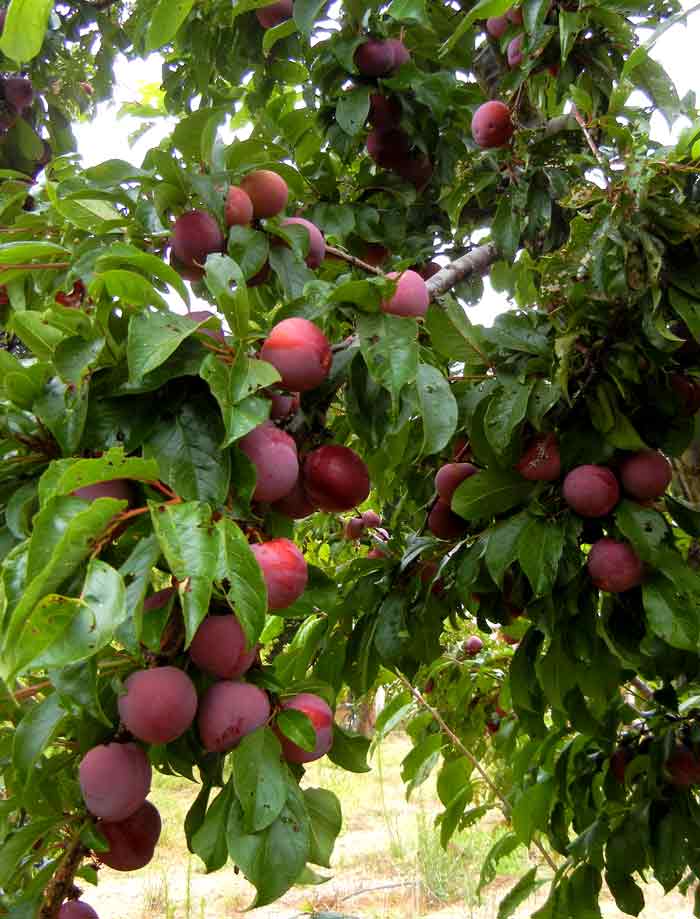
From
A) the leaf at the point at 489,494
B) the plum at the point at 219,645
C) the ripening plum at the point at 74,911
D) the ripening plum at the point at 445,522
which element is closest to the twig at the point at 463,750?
the ripening plum at the point at 445,522

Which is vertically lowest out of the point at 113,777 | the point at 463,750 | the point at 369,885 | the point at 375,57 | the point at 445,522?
the point at 369,885

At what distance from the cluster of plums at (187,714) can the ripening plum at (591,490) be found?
50cm

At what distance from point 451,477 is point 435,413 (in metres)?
0.50

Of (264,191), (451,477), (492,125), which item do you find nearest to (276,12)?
(492,125)

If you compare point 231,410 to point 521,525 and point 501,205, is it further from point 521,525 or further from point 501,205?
point 501,205

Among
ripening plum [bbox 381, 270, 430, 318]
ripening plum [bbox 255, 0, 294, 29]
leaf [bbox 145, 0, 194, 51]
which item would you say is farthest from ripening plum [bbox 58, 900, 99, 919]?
ripening plum [bbox 255, 0, 294, 29]

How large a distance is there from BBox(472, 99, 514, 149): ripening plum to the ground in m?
2.75

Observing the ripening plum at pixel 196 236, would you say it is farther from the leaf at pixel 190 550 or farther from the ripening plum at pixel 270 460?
the leaf at pixel 190 550

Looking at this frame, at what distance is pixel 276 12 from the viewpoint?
1.69m

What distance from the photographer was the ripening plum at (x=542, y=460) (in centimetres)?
121

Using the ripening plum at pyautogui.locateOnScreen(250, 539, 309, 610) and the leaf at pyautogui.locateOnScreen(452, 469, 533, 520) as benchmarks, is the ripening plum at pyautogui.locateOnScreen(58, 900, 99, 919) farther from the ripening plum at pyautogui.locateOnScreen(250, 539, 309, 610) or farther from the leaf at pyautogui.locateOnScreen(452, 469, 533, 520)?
the leaf at pyautogui.locateOnScreen(452, 469, 533, 520)

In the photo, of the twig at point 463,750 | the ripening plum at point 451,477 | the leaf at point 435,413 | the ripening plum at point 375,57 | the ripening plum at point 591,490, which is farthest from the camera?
the twig at point 463,750

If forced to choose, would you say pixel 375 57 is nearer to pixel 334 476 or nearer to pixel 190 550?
pixel 334 476

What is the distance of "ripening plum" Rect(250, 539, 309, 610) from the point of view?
763 millimetres
